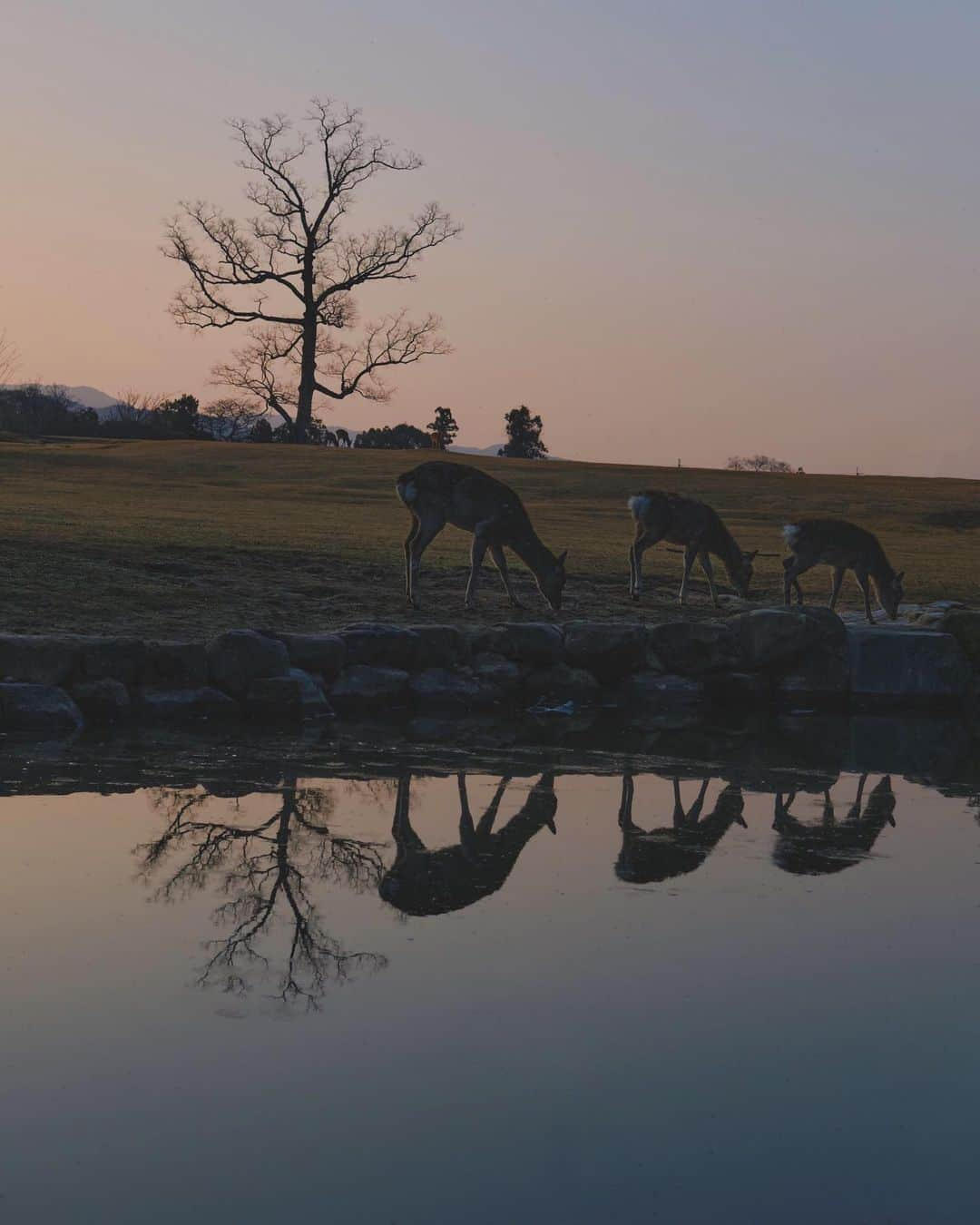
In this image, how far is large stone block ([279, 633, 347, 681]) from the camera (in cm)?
1395

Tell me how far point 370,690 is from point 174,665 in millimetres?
1995

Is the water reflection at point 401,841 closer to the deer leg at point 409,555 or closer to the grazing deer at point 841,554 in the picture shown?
the deer leg at point 409,555

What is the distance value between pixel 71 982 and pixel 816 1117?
10.2 feet

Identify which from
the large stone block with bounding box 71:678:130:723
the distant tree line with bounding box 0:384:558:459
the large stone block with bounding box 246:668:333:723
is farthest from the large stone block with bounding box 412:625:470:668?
the distant tree line with bounding box 0:384:558:459

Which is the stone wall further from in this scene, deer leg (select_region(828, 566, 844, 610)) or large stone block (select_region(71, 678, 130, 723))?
deer leg (select_region(828, 566, 844, 610))

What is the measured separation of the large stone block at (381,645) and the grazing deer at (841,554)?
23.7 ft

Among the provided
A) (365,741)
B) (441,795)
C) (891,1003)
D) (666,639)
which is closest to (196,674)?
(365,741)

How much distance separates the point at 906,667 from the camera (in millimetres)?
15891

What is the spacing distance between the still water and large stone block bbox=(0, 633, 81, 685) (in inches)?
122

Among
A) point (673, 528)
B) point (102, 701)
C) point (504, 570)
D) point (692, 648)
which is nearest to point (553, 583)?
point (504, 570)

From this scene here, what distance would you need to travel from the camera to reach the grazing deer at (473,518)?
1786cm

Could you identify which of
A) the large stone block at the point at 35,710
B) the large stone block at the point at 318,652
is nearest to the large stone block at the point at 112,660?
the large stone block at the point at 35,710

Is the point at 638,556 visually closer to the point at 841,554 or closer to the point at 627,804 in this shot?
the point at 841,554

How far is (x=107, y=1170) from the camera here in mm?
4445
